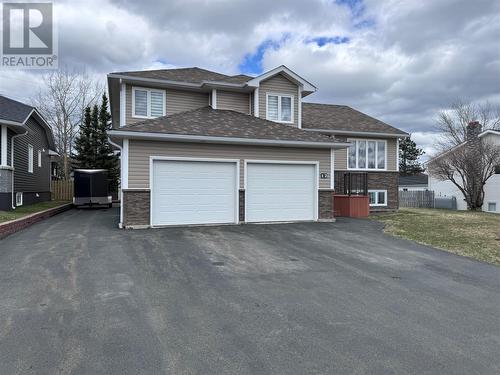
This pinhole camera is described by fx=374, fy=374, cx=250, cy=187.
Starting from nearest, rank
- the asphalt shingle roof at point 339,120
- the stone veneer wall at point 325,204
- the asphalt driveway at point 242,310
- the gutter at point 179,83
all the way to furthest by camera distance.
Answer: the asphalt driveway at point 242,310
the stone veneer wall at point 325,204
the gutter at point 179,83
the asphalt shingle roof at point 339,120

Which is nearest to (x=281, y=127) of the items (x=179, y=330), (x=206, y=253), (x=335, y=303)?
(x=206, y=253)

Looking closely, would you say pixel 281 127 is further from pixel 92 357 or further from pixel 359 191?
pixel 92 357

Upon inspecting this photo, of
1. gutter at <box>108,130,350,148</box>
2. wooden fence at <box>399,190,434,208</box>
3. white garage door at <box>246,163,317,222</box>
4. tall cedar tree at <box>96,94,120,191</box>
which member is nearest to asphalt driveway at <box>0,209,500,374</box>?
gutter at <box>108,130,350,148</box>

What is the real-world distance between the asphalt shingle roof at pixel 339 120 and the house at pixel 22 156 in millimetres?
12434

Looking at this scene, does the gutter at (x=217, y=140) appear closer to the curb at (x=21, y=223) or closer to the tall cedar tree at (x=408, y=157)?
the curb at (x=21, y=223)

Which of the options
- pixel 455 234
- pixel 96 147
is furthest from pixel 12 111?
pixel 455 234

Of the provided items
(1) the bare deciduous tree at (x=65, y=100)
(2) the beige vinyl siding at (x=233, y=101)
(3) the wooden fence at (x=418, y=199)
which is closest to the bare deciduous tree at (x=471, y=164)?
(3) the wooden fence at (x=418, y=199)

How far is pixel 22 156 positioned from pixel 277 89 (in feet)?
39.4

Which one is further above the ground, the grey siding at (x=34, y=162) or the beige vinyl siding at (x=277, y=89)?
the beige vinyl siding at (x=277, y=89)

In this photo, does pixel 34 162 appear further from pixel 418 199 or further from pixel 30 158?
pixel 418 199

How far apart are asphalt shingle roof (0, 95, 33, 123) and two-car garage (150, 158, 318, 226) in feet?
23.0

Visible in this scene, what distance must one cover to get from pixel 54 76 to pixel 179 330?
33.5 m

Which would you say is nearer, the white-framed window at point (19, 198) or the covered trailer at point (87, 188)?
the white-framed window at point (19, 198)

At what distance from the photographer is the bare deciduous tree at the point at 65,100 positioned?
104 feet
